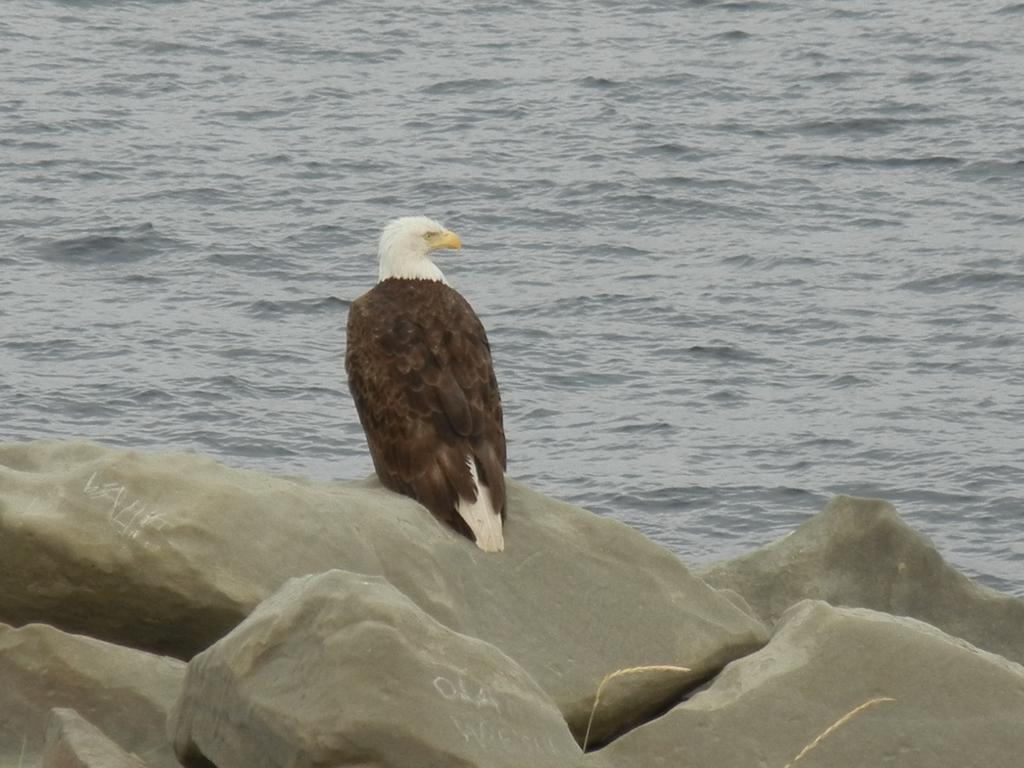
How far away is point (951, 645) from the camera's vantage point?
680 cm

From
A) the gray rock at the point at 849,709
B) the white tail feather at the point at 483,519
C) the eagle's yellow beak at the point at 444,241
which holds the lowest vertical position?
the gray rock at the point at 849,709

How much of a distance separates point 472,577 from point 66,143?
666 inches

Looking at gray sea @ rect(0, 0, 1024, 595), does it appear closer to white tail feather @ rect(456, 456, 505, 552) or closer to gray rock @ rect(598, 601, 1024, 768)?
white tail feather @ rect(456, 456, 505, 552)

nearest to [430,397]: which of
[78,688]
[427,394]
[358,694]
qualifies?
[427,394]

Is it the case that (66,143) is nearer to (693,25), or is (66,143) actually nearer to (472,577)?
(693,25)

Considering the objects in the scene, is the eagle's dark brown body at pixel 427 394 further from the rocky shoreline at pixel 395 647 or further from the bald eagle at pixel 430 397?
the rocky shoreline at pixel 395 647

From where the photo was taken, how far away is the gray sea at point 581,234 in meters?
14.8

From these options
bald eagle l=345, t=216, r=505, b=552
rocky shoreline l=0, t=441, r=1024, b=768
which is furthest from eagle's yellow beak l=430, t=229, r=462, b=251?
rocky shoreline l=0, t=441, r=1024, b=768

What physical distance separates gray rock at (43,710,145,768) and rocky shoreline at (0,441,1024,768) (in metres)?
0.01

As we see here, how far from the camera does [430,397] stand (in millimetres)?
8617

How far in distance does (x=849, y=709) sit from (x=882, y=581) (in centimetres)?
272

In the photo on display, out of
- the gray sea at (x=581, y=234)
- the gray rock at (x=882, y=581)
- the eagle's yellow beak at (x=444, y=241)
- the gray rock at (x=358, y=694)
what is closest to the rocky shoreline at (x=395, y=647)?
the gray rock at (x=358, y=694)

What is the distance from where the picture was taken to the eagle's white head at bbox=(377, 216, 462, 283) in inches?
366

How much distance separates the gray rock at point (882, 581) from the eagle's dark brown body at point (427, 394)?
1.39 metres
